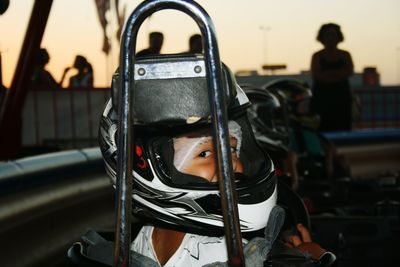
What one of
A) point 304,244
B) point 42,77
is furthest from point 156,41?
point 304,244

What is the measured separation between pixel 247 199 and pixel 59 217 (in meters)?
2.66

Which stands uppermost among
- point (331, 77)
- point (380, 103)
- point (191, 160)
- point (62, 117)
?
point (331, 77)

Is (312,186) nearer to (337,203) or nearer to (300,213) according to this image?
(337,203)

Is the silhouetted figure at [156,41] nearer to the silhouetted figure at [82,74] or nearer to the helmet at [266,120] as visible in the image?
the silhouetted figure at [82,74]

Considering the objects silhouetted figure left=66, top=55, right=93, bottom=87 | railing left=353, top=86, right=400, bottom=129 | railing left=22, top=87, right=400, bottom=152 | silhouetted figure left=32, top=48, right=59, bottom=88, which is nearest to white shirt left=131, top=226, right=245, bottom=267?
silhouetted figure left=66, top=55, right=93, bottom=87

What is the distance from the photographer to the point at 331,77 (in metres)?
6.90

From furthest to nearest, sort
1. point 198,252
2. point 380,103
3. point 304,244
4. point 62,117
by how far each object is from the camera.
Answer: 1. point 380,103
2. point 62,117
3. point 304,244
4. point 198,252

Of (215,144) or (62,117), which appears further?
(62,117)

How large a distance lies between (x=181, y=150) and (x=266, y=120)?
250 cm

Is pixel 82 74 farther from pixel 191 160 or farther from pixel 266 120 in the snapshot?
pixel 191 160

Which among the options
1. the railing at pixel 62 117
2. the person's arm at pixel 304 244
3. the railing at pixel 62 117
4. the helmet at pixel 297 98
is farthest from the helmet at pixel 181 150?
the railing at pixel 62 117

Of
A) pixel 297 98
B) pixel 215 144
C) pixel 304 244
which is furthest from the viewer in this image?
pixel 297 98

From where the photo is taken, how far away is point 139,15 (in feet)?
5.01

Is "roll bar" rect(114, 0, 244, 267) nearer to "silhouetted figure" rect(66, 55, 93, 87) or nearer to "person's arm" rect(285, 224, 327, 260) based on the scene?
"person's arm" rect(285, 224, 327, 260)
